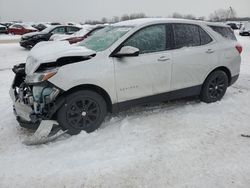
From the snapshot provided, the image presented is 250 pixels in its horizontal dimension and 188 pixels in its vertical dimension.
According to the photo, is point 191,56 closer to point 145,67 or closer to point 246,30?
point 145,67

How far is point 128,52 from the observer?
13.7 feet

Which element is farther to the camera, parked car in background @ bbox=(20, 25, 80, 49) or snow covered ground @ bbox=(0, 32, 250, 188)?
Answer: parked car in background @ bbox=(20, 25, 80, 49)

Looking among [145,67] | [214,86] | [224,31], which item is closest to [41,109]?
[145,67]

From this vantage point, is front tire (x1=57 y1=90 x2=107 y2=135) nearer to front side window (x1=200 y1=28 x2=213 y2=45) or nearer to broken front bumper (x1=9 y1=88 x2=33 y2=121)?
broken front bumper (x1=9 y1=88 x2=33 y2=121)

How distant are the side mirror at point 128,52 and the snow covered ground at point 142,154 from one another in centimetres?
117

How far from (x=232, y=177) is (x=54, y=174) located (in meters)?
2.08

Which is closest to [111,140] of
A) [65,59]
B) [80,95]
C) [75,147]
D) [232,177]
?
[75,147]

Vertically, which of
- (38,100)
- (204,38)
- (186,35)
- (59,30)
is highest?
(186,35)

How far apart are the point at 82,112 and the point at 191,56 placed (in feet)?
7.48

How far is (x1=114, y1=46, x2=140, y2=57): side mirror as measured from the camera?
4148mm

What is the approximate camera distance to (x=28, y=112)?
162 inches

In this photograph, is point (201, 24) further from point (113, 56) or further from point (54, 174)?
point (54, 174)

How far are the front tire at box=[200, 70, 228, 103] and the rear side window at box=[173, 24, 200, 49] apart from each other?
78 centimetres

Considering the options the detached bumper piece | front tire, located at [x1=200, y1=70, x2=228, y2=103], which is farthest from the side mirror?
front tire, located at [x1=200, y1=70, x2=228, y2=103]
